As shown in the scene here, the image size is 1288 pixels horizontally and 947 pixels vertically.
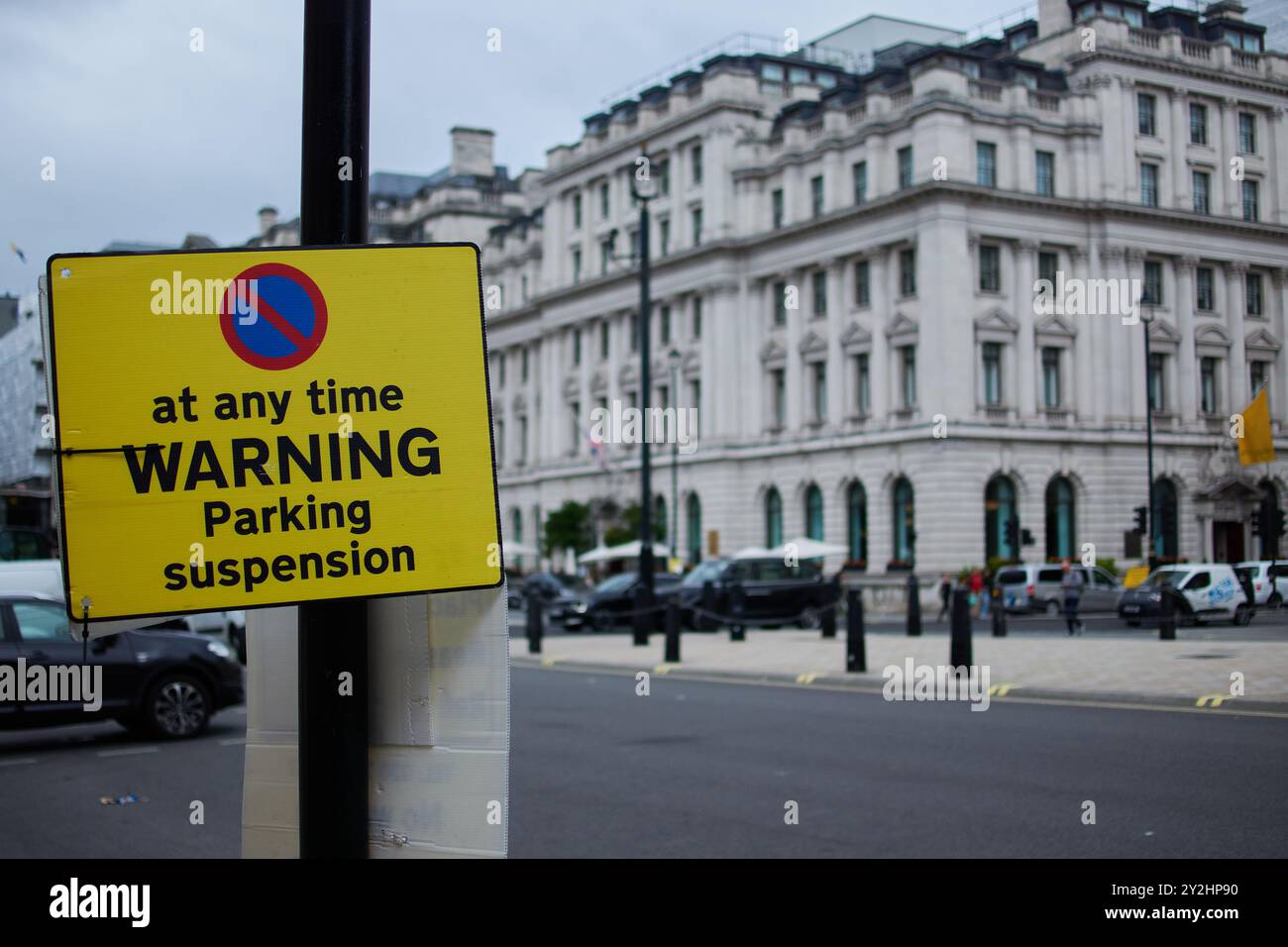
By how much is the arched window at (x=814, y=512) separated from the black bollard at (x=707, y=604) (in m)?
26.1

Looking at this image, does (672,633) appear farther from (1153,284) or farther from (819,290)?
(819,290)

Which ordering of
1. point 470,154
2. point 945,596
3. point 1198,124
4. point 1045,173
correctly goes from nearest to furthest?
point 1198,124 < point 945,596 < point 1045,173 < point 470,154

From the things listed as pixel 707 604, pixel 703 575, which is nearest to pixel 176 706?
pixel 707 604

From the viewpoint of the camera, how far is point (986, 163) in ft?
188

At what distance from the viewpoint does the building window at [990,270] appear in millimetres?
57656

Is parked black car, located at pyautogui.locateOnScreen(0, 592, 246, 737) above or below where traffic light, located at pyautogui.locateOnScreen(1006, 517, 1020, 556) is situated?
below

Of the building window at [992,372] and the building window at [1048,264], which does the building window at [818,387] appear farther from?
the building window at [1048,264]

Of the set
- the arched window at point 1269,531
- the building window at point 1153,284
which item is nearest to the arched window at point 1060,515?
the building window at point 1153,284

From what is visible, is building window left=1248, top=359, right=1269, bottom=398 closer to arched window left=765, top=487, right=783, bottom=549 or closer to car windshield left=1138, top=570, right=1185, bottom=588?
car windshield left=1138, top=570, right=1185, bottom=588

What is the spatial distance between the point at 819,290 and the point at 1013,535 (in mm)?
17008

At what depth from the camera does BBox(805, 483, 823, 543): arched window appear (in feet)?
206

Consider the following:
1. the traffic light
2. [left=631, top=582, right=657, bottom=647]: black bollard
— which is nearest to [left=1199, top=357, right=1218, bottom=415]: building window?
[left=631, top=582, right=657, bottom=647]: black bollard

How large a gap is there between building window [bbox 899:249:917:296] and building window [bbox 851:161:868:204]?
3372 millimetres
